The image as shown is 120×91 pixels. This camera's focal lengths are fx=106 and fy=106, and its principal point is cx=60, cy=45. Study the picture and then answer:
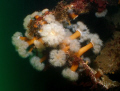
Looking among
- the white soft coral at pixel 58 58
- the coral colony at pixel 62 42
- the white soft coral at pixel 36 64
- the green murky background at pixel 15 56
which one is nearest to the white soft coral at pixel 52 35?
the coral colony at pixel 62 42

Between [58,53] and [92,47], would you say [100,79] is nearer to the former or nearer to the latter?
[92,47]

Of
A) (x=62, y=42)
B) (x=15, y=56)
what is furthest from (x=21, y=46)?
(x=15, y=56)

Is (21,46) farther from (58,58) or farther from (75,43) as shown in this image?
(75,43)

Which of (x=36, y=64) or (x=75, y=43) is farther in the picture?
(x=36, y=64)

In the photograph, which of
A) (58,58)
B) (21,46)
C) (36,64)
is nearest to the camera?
(58,58)

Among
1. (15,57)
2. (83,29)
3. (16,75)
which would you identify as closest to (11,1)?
(15,57)

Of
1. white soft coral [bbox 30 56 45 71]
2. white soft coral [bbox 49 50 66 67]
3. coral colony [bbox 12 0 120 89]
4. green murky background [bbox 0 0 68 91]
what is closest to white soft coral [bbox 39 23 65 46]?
coral colony [bbox 12 0 120 89]

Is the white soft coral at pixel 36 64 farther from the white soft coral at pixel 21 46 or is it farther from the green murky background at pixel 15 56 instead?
the green murky background at pixel 15 56

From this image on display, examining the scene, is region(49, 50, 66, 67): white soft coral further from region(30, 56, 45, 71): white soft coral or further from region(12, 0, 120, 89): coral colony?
region(30, 56, 45, 71): white soft coral

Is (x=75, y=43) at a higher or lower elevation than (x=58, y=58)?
higher
